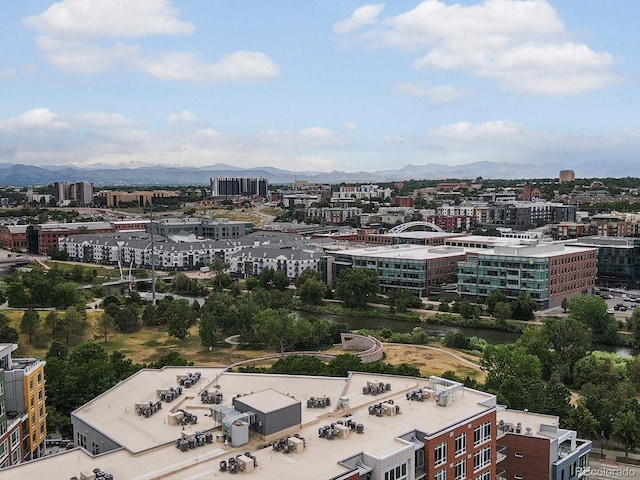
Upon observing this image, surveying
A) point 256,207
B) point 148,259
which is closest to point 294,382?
point 148,259

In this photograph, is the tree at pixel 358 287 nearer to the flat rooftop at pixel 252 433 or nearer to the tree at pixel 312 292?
the tree at pixel 312 292

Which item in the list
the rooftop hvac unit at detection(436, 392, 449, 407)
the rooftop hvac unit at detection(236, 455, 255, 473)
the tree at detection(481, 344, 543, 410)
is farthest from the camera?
the tree at detection(481, 344, 543, 410)

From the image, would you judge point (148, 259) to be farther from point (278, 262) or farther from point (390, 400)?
point (390, 400)

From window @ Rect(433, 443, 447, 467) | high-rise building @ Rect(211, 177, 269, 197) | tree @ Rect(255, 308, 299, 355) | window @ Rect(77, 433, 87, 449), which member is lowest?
tree @ Rect(255, 308, 299, 355)

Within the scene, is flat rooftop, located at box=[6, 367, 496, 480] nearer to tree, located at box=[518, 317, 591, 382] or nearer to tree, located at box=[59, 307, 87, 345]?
tree, located at box=[518, 317, 591, 382]

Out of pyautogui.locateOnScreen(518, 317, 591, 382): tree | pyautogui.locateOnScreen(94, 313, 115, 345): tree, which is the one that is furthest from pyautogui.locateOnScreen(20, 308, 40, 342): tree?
pyautogui.locateOnScreen(518, 317, 591, 382): tree

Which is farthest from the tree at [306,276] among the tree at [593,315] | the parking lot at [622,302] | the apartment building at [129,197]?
the apartment building at [129,197]

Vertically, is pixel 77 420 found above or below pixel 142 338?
above
